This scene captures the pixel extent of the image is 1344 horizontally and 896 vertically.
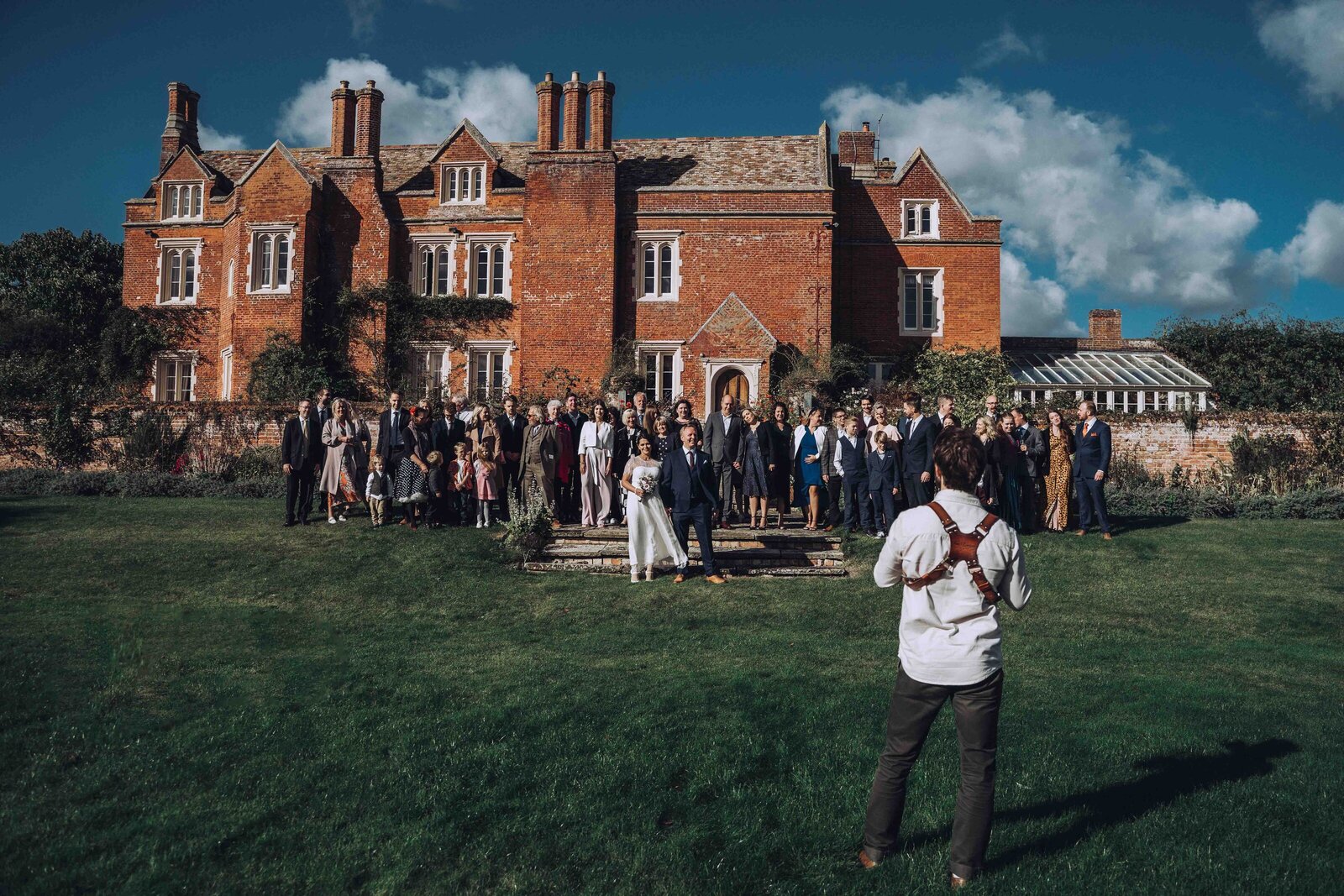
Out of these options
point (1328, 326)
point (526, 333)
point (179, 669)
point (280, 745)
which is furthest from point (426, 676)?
point (1328, 326)

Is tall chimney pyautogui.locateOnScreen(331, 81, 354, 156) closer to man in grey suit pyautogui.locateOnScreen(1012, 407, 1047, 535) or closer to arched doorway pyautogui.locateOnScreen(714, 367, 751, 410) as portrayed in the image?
arched doorway pyautogui.locateOnScreen(714, 367, 751, 410)

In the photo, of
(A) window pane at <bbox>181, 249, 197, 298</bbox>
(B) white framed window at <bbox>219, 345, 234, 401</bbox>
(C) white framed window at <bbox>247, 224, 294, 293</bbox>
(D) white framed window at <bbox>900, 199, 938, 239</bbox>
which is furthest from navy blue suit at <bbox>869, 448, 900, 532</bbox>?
(A) window pane at <bbox>181, 249, 197, 298</bbox>

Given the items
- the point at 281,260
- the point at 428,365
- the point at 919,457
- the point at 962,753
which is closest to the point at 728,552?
the point at 919,457

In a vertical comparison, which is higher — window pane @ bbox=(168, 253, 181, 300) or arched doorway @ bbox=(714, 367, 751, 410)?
window pane @ bbox=(168, 253, 181, 300)

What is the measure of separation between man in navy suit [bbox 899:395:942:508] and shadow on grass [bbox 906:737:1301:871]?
7104 millimetres

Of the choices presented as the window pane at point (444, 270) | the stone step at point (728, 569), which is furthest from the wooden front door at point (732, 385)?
the stone step at point (728, 569)

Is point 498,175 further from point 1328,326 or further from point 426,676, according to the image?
point 1328,326

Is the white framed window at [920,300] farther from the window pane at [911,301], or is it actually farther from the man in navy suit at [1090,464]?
the man in navy suit at [1090,464]

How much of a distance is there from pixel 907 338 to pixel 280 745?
1020 inches

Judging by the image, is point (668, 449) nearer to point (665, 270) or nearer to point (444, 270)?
point (665, 270)

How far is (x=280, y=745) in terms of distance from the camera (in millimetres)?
5984

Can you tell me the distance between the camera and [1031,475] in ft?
45.2

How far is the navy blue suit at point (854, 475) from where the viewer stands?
13.5 meters

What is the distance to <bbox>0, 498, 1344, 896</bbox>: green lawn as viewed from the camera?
458 cm
